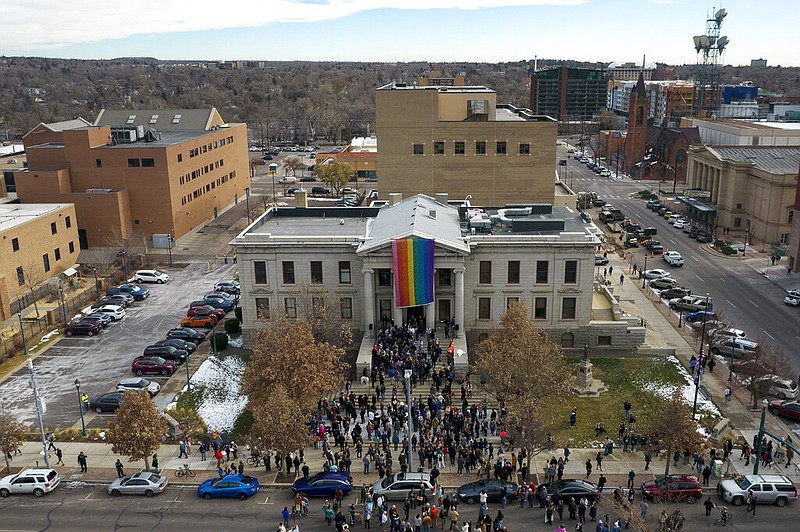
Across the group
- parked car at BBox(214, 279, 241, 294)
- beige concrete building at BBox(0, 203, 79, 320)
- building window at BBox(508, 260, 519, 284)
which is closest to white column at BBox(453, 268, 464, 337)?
building window at BBox(508, 260, 519, 284)

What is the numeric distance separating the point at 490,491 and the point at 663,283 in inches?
1692

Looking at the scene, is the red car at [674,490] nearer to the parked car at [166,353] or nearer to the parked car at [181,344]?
the parked car at [166,353]

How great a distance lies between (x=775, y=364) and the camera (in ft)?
146

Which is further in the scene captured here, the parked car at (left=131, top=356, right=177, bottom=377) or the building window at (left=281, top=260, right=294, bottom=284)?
the building window at (left=281, top=260, right=294, bottom=284)

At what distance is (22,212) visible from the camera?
75.1 metres

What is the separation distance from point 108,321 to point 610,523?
47.2 metres

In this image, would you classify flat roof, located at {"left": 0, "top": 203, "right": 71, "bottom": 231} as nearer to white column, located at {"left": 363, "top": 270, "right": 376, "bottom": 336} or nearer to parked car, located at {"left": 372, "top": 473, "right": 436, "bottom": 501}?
white column, located at {"left": 363, "top": 270, "right": 376, "bottom": 336}

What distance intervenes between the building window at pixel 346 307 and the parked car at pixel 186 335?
12.8 meters

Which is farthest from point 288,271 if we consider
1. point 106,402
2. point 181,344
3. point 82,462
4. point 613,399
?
point 613,399

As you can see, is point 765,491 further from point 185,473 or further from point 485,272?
point 185,473

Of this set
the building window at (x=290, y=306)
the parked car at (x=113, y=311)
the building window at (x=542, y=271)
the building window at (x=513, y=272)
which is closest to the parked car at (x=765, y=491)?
the building window at (x=542, y=271)

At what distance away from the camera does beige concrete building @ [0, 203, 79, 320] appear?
6588cm

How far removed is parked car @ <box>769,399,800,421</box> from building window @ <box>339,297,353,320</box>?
30.3 metres

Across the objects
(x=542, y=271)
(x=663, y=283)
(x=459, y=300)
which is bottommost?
(x=663, y=283)
